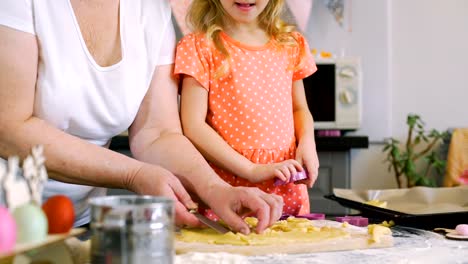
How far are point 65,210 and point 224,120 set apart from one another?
33.9 inches

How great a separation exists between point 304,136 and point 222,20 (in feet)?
1.10

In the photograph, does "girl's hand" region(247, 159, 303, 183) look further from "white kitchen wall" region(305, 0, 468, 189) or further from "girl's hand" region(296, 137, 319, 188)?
"white kitchen wall" region(305, 0, 468, 189)

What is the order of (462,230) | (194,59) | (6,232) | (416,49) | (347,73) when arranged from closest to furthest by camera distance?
(6,232), (462,230), (194,59), (347,73), (416,49)

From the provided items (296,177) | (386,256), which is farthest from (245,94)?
(386,256)

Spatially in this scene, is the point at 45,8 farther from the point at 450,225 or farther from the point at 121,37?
the point at 450,225

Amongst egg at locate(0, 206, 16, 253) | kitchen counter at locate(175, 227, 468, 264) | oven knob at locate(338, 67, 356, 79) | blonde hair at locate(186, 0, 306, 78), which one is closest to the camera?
egg at locate(0, 206, 16, 253)

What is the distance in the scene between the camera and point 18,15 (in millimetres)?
1035

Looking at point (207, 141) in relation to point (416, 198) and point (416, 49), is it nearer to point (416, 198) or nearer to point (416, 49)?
point (416, 198)

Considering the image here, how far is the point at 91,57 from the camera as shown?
1.13 meters

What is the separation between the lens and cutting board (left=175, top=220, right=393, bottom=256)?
33.5 inches

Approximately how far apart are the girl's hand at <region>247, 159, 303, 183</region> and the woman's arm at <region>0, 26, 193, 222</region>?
1.21ft

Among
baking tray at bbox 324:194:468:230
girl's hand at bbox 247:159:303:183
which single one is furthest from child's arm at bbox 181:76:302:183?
baking tray at bbox 324:194:468:230

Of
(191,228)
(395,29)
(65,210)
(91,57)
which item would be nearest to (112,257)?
(65,210)

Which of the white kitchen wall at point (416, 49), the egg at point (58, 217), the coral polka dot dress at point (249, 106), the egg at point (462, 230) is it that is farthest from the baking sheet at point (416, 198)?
the white kitchen wall at point (416, 49)
